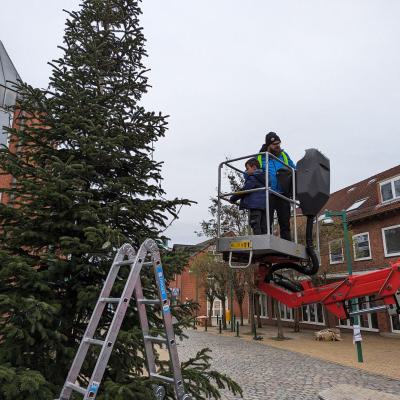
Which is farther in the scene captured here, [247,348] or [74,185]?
[247,348]

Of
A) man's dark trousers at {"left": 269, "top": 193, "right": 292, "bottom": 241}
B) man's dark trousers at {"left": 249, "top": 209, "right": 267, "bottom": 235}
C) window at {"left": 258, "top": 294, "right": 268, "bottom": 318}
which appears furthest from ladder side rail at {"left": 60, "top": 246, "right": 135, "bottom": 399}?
window at {"left": 258, "top": 294, "right": 268, "bottom": 318}

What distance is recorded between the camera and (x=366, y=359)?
15172 millimetres

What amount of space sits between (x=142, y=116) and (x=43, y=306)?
12.3ft

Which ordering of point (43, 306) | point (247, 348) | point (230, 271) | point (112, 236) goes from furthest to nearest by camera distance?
point (230, 271), point (247, 348), point (112, 236), point (43, 306)

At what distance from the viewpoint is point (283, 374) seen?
12812mm

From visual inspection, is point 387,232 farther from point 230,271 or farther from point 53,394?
point 53,394

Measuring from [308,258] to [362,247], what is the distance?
2191cm

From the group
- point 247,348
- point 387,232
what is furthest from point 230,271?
point 387,232

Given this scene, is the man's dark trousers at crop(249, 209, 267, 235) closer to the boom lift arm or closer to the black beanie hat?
the boom lift arm

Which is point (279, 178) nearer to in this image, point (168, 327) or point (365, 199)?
point (168, 327)

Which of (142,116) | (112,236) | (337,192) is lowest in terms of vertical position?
(112,236)

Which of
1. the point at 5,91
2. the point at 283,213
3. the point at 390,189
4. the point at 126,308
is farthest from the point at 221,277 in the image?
the point at 126,308

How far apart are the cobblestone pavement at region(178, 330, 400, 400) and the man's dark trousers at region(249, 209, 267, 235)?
266 inches

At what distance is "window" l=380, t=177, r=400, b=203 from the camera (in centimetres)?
2225
